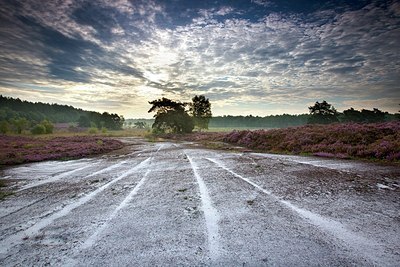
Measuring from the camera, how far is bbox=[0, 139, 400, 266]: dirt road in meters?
2.70

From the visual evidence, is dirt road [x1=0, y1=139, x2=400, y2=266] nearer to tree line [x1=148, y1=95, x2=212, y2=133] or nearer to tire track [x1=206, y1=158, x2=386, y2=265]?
tire track [x1=206, y1=158, x2=386, y2=265]

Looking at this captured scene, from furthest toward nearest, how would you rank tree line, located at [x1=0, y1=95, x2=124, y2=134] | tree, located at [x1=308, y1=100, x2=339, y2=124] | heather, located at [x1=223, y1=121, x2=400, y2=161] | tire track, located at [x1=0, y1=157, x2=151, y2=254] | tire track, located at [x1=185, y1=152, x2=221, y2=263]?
tree line, located at [x1=0, y1=95, x2=124, y2=134] → tree, located at [x1=308, y1=100, x2=339, y2=124] → heather, located at [x1=223, y1=121, x2=400, y2=161] → tire track, located at [x1=0, y1=157, x2=151, y2=254] → tire track, located at [x1=185, y1=152, x2=221, y2=263]

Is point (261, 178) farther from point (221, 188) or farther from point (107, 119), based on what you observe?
point (107, 119)

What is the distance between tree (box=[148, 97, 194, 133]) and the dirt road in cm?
4901

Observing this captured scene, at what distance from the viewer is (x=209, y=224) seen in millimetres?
3648

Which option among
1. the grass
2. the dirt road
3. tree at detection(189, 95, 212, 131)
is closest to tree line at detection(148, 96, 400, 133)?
tree at detection(189, 95, 212, 131)

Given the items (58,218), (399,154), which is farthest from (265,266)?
(399,154)

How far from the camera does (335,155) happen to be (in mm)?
12531

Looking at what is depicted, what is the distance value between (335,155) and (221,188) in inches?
403

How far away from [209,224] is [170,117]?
52.5 metres

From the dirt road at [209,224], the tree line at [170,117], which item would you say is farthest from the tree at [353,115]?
the dirt road at [209,224]

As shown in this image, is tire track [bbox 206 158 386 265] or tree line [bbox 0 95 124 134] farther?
tree line [bbox 0 95 124 134]

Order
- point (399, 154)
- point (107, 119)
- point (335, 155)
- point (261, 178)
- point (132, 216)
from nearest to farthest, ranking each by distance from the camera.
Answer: point (132, 216), point (261, 178), point (399, 154), point (335, 155), point (107, 119)

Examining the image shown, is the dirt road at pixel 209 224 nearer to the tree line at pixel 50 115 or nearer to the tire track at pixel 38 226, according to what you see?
the tire track at pixel 38 226
